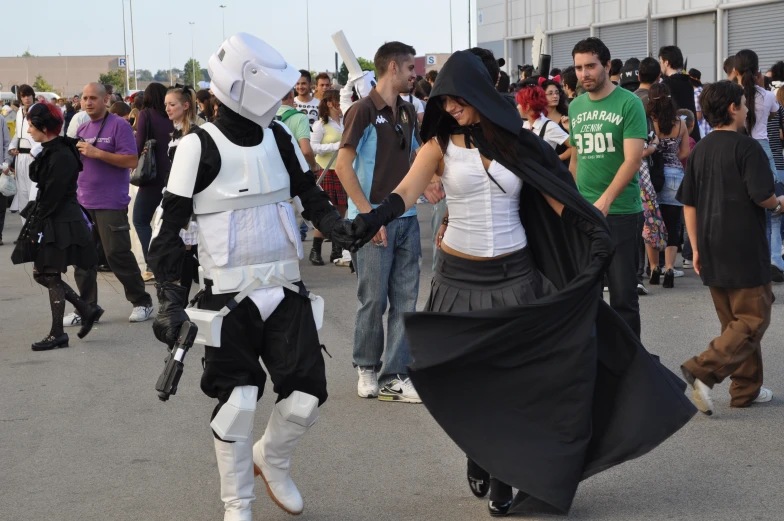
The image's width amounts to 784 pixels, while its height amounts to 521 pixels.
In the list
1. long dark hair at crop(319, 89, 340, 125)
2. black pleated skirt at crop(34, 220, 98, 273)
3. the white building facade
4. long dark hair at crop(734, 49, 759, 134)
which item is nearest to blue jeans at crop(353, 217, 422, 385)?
black pleated skirt at crop(34, 220, 98, 273)

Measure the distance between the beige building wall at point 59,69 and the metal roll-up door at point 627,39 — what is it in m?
78.6

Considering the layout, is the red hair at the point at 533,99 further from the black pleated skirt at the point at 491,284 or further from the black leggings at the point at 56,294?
the black pleated skirt at the point at 491,284

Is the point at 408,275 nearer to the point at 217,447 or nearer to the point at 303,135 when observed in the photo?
the point at 217,447

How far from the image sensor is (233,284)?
4.55m

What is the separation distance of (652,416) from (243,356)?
5.64 feet

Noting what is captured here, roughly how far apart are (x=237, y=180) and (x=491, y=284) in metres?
1.19

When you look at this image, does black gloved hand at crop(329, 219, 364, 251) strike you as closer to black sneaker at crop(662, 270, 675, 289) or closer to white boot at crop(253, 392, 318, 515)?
white boot at crop(253, 392, 318, 515)

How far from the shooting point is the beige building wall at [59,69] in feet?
368

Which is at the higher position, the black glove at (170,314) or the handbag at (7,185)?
the handbag at (7,185)

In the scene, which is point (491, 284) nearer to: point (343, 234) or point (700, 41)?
point (343, 234)

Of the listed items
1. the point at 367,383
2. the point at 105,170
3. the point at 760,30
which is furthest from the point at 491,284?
the point at 760,30

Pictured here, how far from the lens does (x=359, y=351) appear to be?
679cm

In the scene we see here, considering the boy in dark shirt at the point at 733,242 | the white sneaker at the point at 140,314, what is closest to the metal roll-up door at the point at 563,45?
the white sneaker at the point at 140,314

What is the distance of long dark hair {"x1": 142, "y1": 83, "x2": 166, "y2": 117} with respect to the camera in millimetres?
11062
